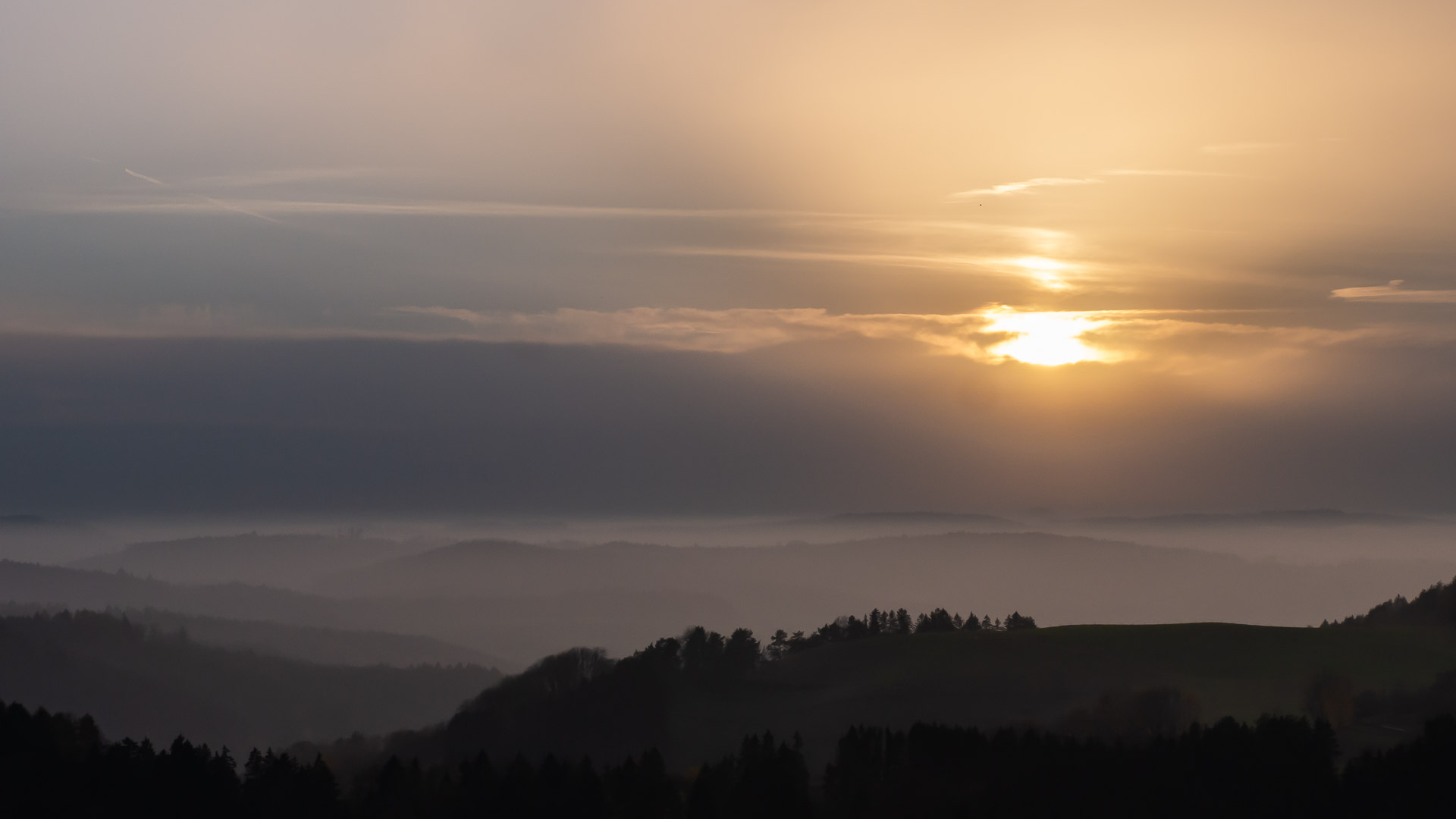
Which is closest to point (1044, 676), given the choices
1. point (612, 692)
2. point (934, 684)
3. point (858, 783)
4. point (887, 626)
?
point (934, 684)

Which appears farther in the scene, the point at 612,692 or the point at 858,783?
the point at 612,692

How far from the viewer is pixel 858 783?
9044 cm

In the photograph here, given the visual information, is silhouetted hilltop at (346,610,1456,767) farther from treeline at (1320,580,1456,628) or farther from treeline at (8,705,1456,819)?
treeline at (8,705,1456,819)

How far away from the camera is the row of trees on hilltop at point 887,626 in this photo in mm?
178875

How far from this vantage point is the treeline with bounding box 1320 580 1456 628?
16212 centimetres

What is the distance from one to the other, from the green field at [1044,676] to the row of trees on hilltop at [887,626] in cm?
1301

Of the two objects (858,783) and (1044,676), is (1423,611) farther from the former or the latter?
(858,783)

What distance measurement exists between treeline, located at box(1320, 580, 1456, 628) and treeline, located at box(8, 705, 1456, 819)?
73.5m

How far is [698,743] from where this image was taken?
138000mm

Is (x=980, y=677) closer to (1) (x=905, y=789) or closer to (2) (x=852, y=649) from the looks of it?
(2) (x=852, y=649)

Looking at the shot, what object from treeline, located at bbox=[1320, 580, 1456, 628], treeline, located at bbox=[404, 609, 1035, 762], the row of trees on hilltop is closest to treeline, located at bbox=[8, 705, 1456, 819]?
treeline, located at bbox=[404, 609, 1035, 762]

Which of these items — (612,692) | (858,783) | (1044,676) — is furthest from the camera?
(612,692)

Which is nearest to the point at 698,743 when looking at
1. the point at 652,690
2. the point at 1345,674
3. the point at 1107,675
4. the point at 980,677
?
the point at 652,690

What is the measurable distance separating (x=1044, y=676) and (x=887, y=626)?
40.2 metres
